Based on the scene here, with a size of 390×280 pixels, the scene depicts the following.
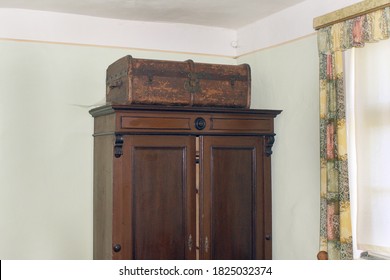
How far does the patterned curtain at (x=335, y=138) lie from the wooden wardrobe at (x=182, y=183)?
0.68 meters

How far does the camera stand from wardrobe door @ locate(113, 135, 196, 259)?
3.94 metres

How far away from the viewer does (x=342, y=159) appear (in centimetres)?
363

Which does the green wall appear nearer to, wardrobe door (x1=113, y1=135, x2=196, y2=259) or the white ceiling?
the white ceiling

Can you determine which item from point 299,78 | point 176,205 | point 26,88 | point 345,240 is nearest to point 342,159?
point 345,240

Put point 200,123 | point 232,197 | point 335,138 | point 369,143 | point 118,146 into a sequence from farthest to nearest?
point 232,197 < point 200,123 < point 118,146 < point 335,138 < point 369,143

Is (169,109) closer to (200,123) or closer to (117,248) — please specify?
(200,123)

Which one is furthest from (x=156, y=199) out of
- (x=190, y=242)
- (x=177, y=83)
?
(x=177, y=83)

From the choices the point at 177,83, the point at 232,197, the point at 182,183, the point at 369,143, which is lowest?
the point at 232,197

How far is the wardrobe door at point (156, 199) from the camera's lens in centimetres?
394

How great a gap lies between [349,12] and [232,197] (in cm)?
160

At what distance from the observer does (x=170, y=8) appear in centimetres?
436
